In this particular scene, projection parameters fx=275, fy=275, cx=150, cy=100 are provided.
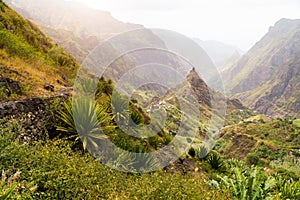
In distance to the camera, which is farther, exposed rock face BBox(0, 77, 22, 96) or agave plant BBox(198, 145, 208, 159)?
agave plant BBox(198, 145, 208, 159)

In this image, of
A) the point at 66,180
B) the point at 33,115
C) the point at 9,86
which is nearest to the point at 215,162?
the point at 33,115

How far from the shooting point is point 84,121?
851cm

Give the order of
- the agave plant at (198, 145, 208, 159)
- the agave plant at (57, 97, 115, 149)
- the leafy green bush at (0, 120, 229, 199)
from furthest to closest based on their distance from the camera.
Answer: the agave plant at (198, 145, 208, 159), the agave plant at (57, 97, 115, 149), the leafy green bush at (0, 120, 229, 199)

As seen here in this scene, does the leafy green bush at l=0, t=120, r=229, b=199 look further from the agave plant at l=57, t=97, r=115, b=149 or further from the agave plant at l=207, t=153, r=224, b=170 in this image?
the agave plant at l=207, t=153, r=224, b=170

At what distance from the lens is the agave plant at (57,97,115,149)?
27.6ft

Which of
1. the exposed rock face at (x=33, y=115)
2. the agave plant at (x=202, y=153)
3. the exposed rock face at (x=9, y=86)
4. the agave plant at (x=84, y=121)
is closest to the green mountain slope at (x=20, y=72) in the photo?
the exposed rock face at (x=9, y=86)

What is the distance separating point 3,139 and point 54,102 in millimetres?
3556

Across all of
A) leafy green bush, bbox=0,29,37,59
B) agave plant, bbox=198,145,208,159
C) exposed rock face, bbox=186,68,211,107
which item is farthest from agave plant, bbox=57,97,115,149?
agave plant, bbox=198,145,208,159

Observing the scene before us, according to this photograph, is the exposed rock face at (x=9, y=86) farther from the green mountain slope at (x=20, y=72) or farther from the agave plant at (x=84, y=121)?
the agave plant at (x=84, y=121)

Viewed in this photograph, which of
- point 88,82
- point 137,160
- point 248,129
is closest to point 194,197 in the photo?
point 137,160

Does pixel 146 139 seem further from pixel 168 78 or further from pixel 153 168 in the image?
pixel 168 78

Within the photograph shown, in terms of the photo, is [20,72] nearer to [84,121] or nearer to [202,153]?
[84,121]

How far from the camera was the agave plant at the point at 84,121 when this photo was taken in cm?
841

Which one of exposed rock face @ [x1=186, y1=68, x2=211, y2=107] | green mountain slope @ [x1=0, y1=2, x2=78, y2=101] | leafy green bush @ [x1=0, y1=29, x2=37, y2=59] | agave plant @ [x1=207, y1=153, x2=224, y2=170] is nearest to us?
green mountain slope @ [x1=0, y1=2, x2=78, y2=101]
